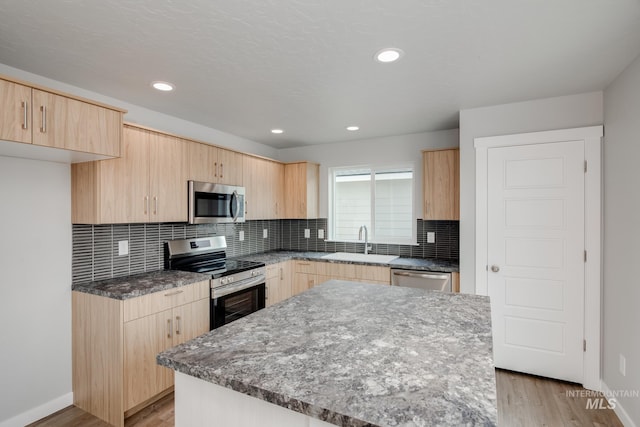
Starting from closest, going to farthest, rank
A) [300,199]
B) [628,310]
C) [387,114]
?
[628,310], [387,114], [300,199]

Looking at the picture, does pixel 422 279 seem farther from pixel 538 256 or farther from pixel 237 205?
pixel 237 205

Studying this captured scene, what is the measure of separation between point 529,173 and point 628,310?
1237mm

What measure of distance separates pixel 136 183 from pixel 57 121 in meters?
0.73

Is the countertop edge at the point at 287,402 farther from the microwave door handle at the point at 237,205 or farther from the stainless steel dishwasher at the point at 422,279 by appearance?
the stainless steel dishwasher at the point at 422,279

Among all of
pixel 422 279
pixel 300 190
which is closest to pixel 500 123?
pixel 422 279

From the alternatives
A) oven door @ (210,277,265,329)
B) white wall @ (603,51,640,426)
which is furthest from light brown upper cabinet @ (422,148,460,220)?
oven door @ (210,277,265,329)

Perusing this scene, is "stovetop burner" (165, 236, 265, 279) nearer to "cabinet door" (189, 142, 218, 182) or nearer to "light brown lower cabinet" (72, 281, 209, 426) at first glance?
"light brown lower cabinet" (72, 281, 209, 426)

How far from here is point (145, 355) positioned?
2275mm

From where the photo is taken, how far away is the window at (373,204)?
13.3ft

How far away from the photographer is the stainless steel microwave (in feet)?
9.73

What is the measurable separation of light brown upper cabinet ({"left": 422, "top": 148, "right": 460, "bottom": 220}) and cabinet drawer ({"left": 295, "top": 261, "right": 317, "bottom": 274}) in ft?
4.93

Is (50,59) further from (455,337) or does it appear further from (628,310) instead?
(628,310)

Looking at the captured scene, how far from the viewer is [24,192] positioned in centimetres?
220

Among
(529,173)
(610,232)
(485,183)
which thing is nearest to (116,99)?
(485,183)
